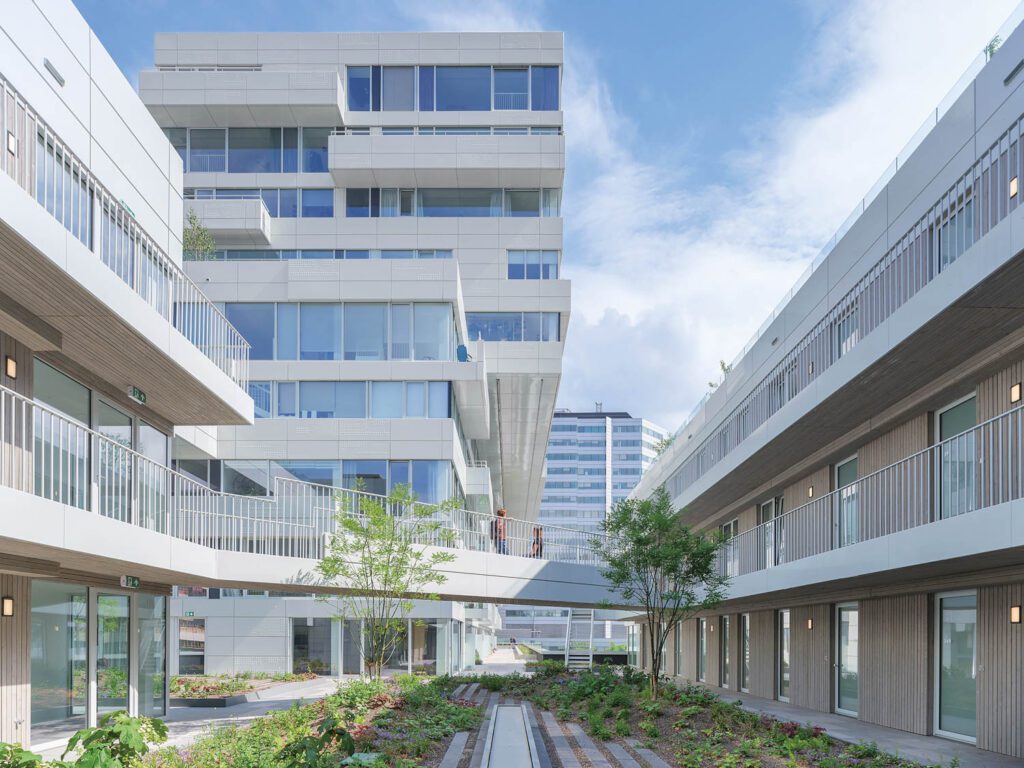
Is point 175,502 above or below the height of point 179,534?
above

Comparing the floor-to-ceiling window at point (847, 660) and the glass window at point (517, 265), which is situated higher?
the glass window at point (517, 265)

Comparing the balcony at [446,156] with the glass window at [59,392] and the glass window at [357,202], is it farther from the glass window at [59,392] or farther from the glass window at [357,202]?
the glass window at [59,392]

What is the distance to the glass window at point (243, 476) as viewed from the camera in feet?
96.9

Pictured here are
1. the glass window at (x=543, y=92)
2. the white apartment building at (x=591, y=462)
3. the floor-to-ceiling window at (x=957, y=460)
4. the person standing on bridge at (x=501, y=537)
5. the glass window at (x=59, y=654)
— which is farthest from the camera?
the white apartment building at (x=591, y=462)

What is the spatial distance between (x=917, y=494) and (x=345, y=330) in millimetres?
18456

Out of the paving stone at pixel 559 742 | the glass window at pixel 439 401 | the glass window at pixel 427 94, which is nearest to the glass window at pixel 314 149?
the glass window at pixel 427 94

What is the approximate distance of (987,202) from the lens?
13.0 meters

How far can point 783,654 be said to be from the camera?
26.3m

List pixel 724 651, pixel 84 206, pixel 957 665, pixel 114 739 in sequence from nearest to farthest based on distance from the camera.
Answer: pixel 114 739 → pixel 84 206 → pixel 957 665 → pixel 724 651

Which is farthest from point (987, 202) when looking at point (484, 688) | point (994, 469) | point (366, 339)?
point (366, 339)

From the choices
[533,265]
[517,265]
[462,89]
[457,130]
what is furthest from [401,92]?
[533,265]

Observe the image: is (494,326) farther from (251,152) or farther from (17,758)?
(17,758)

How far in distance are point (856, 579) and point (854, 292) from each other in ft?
16.8

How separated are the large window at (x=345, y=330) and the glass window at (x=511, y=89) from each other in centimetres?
1311
